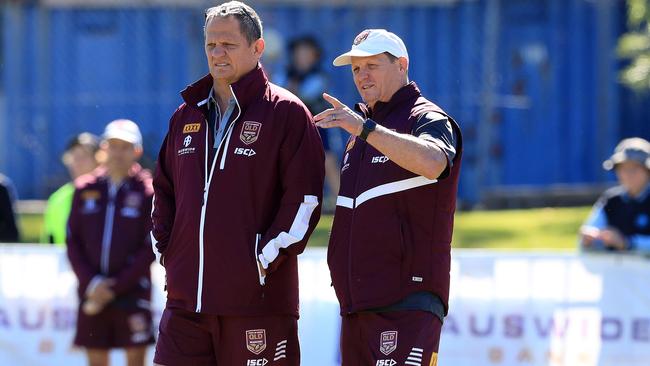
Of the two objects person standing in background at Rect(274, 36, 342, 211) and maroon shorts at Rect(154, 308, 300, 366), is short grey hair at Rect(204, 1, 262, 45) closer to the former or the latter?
maroon shorts at Rect(154, 308, 300, 366)

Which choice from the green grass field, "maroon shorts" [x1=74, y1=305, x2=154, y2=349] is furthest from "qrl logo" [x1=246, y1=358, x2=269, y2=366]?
the green grass field

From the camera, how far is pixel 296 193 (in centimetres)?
528

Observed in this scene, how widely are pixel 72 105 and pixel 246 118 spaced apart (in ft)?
40.9

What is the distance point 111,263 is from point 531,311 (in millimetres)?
2819

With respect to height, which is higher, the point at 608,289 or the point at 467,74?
the point at 467,74

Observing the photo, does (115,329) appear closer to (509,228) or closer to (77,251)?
(77,251)

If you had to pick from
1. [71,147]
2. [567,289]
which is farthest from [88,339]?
[567,289]

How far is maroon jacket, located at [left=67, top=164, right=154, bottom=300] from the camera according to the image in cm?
780

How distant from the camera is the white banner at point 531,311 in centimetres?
770

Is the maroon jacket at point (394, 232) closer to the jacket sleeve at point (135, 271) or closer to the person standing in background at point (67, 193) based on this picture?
the jacket sleeve at point (135, 271)

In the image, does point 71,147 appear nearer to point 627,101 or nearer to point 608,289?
point 608,289

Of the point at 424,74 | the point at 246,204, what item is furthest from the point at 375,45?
the point at 424,74

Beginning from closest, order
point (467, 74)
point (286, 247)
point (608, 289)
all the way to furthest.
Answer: point (286, 247), point (608, 289), point (467, 74)

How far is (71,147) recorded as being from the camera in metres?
9.44
